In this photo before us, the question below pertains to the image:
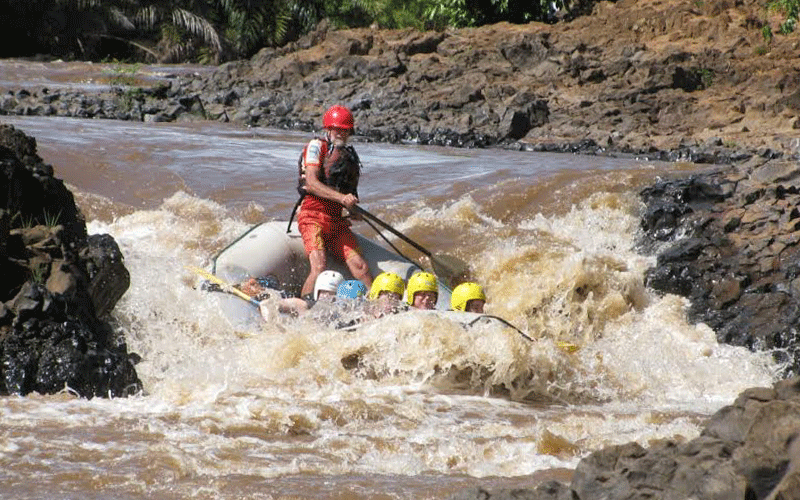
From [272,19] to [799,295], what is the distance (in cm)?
3224

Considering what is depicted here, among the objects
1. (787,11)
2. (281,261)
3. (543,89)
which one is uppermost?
(787,11)

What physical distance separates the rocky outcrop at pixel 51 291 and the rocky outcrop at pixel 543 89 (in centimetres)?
1180

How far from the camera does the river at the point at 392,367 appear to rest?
17.9ft

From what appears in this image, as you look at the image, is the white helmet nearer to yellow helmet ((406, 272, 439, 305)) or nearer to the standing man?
the standing man

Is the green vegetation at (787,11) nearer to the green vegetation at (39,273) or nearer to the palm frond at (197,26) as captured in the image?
the green vegetation at (39,273)

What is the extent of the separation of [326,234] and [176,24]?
30456 mm

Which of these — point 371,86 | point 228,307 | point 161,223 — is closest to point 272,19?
point 371,86

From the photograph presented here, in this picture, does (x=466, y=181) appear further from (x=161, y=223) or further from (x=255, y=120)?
(x=255, y=120)

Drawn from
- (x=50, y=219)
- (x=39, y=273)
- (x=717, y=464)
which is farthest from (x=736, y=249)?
(x=717, y=464)

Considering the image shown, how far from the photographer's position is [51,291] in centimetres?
732

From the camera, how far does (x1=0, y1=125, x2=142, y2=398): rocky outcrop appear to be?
689 centimetres

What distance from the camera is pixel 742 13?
24.1m

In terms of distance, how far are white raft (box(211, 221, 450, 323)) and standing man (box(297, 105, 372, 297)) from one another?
0.17m

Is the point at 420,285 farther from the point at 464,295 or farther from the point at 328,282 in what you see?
the point at 328,282
